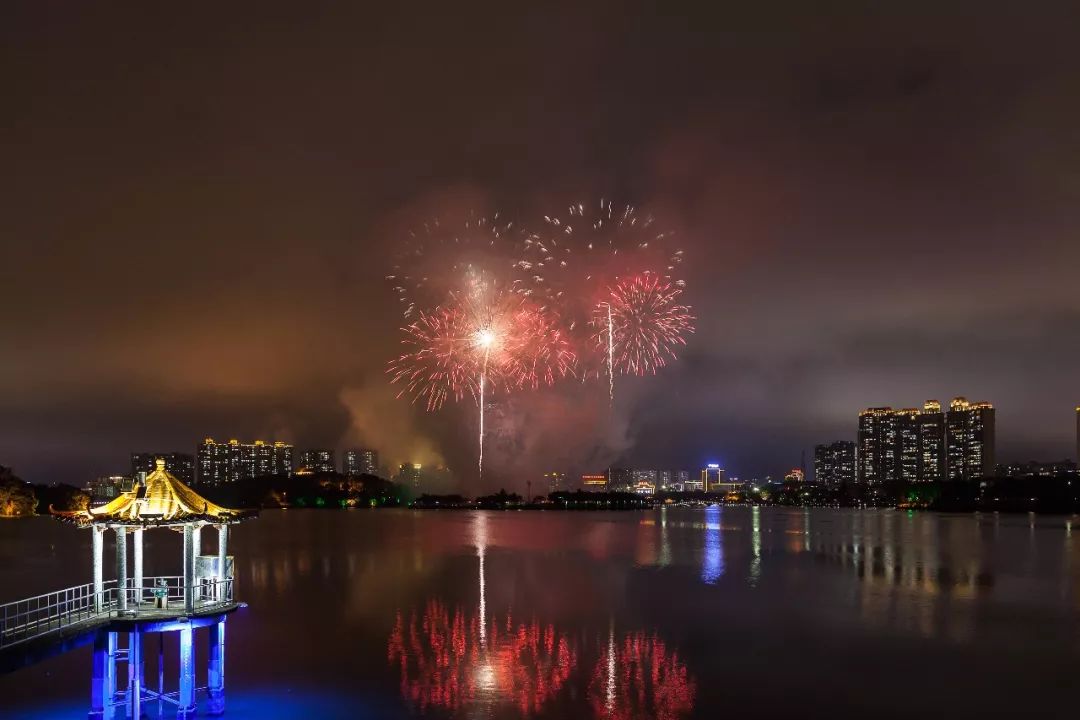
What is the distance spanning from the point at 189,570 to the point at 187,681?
9.70 ft

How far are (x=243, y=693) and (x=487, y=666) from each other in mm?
7483

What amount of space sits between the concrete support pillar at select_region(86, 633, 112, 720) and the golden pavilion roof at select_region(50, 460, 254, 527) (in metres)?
2.46

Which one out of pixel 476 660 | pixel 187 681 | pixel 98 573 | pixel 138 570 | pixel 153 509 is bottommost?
pixel 476 660

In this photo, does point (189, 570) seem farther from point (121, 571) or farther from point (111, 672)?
point (111, 672)

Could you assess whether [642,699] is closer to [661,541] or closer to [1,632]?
[1,632]

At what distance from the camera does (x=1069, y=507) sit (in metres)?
168

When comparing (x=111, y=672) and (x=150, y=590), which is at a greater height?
(x=150, y=590)

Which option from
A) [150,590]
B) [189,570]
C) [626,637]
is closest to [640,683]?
[626,637]

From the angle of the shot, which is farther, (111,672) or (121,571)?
(111,672)

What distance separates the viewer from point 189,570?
65.6ft

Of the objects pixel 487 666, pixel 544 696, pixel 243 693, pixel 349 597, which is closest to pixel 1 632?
pixel 243 693

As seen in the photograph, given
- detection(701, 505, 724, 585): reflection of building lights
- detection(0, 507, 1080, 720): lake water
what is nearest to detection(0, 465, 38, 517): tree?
detection(0, 507, 1080, 720): lake water

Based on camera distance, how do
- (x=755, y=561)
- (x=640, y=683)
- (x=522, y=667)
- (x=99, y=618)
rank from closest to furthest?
(x=99, y=618)
(x=640, y=683)
(x=522, y=667)
(x=755, y=561)

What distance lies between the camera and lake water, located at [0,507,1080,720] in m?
24.9
